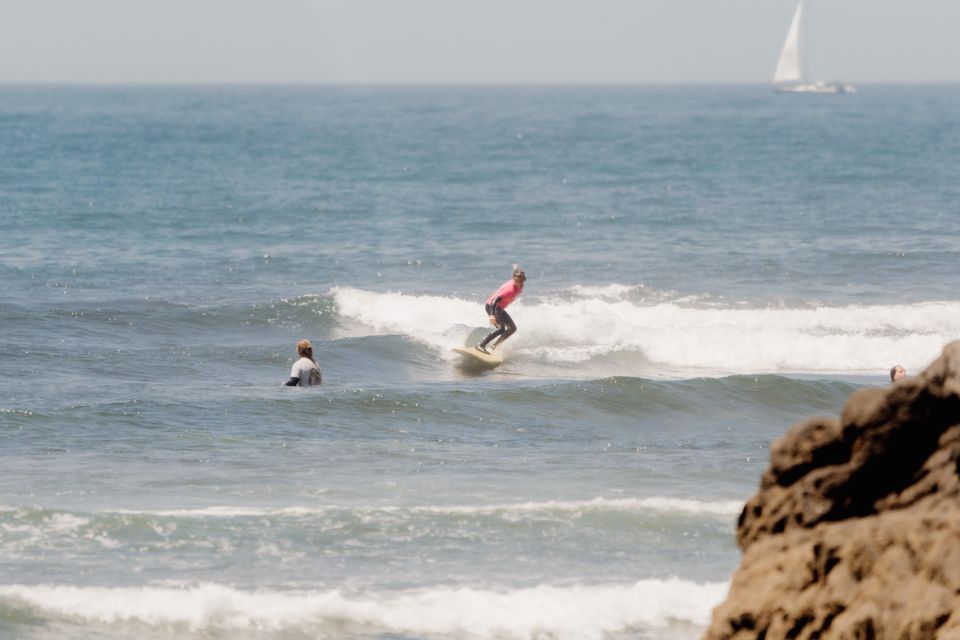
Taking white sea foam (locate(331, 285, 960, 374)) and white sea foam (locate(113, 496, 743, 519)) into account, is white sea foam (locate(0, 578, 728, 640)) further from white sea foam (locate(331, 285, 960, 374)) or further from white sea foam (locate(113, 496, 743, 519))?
white sea foam (locate(331, 285, 960, 374))

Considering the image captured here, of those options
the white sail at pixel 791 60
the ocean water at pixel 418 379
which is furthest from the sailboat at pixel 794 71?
the ocean water at pixel 418 379

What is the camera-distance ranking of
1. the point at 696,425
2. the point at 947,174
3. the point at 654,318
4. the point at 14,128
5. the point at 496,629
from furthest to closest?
the point at 14,128 < the point at 947,174 < the point at 654,318 < the point at 696,425 < the point at 496,629

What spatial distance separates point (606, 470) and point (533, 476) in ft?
2.62

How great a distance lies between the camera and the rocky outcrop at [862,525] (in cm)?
477

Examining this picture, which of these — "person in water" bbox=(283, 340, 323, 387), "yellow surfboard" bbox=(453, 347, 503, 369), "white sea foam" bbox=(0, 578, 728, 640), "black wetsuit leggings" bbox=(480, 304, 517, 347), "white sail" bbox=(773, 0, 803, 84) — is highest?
"white sail" bbox=(773, 0, 803, 84)

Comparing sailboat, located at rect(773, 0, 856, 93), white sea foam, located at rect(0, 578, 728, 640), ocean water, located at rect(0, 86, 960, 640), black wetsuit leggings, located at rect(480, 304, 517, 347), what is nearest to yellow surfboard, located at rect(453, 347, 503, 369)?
ocean water, located at rect(0, 86, 960, 640)

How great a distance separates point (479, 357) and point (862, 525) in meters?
15.5

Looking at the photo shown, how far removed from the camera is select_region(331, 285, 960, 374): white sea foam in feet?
72.4

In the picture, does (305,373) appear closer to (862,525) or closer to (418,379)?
(418,379)

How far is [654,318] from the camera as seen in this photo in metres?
25.0

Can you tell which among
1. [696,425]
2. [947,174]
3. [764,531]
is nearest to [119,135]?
[947,174]

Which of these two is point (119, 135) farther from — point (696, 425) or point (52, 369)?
point (696, 425)

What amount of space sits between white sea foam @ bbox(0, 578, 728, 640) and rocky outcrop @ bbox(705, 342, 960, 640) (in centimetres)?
425

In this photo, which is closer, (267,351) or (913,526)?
(913,526)
